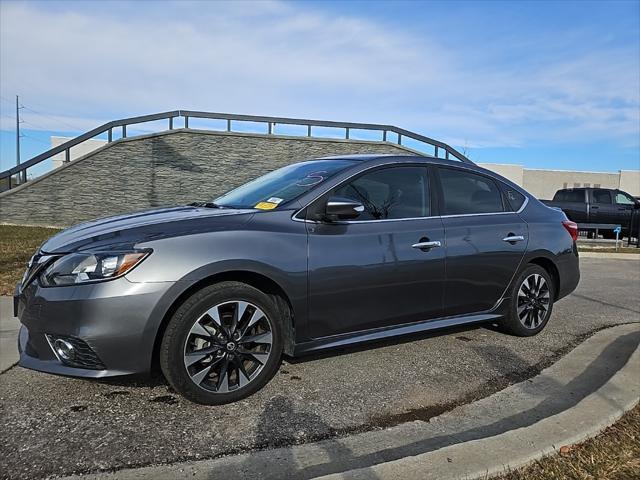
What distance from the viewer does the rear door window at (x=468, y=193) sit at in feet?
13.8

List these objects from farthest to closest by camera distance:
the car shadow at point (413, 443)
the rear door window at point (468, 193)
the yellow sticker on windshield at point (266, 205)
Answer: the rear door window at point (468, 193), the yellow sticker on windshield at point (266, 205), the car shadow at point (413, 443)

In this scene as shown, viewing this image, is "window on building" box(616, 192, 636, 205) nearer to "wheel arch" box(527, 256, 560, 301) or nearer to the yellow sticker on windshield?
"wheel arch" box(527, 256, 560, 301)

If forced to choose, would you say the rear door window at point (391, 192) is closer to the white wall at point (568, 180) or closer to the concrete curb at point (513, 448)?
the concrete curb at point (513, 448)

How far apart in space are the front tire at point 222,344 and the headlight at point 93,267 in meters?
0.39

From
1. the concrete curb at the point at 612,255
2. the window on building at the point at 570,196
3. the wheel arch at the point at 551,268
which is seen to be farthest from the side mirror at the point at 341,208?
the window on building at the point at 570,196

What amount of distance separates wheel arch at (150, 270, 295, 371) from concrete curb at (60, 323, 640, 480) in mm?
799

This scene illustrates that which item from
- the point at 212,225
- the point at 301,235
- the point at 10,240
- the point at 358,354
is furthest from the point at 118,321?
the point at 10,240

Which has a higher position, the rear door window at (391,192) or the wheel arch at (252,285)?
the rear door window at (391,192)

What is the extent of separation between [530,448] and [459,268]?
1773 mm

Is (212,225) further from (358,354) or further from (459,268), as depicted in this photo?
(459,268)

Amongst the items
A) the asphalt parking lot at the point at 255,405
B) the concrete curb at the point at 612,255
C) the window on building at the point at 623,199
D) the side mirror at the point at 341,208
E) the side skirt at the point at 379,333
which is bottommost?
the asphalt parking lot at the point at 255,405

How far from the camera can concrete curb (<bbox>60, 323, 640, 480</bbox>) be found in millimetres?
2281

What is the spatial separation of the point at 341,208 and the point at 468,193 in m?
1.57

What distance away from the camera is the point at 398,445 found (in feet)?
8.61
